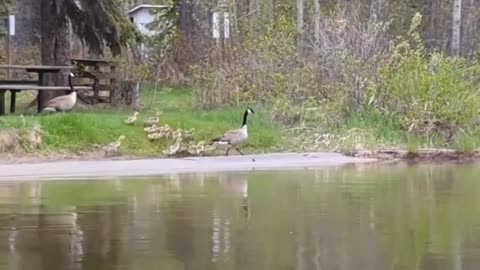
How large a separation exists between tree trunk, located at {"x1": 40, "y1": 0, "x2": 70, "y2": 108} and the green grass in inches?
41.7

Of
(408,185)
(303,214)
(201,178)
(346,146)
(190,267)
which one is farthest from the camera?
(346,146)

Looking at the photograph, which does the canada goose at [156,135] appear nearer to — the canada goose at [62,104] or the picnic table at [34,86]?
the canada goose at [62,104]

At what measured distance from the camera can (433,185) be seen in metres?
17.9

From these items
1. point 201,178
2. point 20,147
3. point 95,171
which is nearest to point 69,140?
point 20,147

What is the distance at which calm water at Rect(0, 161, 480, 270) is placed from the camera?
34.2ft

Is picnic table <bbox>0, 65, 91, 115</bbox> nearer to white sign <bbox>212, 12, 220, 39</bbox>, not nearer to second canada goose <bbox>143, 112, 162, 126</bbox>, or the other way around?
second canada goose <bbox>143, 112, 162, 126</bbox>

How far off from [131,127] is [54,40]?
5.84 metres

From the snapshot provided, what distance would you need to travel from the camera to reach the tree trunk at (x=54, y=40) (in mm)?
27641

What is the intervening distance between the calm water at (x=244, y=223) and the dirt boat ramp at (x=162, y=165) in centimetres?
98

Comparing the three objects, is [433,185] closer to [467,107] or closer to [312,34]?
[467,107]

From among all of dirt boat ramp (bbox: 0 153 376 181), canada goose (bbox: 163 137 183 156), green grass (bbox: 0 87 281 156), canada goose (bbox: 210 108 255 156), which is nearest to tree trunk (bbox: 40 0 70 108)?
green grass (bbox: 0 87 281 156)

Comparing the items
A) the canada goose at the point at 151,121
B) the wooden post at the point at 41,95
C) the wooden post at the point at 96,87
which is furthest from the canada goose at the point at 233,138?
the wooden post at the point at 96,87

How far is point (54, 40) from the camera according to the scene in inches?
1116

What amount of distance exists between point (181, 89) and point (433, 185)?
55.6ft
